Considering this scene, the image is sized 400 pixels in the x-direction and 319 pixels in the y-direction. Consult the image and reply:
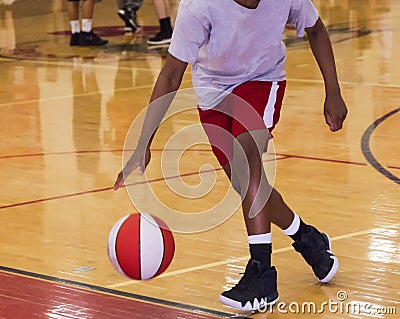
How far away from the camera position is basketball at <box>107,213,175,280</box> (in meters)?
3.57

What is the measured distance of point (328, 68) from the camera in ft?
12.7

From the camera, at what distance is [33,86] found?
29.7 ft

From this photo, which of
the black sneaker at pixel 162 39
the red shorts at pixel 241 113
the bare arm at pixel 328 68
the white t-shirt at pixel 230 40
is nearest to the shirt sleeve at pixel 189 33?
the white t-shirt at pixel 230 40

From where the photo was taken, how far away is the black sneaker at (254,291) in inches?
145

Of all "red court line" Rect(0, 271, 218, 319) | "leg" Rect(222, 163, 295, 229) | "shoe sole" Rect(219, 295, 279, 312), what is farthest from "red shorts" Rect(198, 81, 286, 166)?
"red court line" Rect(0, 271, 218, 319)

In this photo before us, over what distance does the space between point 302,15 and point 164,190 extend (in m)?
1.98

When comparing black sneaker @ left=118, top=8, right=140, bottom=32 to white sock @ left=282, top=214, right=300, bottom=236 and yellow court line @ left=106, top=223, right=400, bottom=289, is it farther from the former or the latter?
white sock @ left=282, top=214, right=300, bottom=236

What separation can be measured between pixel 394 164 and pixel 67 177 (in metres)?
1.81

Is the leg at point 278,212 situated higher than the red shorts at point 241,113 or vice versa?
the red shorts at point 241,113

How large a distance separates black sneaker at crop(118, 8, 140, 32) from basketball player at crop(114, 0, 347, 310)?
29.0 feet

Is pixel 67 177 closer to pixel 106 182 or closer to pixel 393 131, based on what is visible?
pixel 106 182

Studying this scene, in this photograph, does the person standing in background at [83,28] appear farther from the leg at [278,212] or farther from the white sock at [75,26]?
the leg at [278,212]

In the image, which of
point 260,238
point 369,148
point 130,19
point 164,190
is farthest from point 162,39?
point 260,238

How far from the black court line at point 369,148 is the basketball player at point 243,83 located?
189 centimetres
